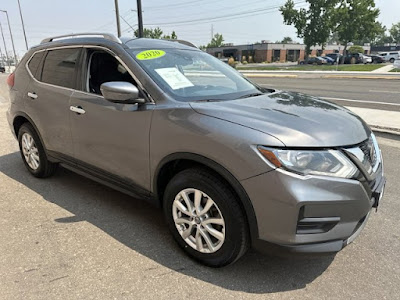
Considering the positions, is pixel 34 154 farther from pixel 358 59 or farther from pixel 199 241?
pixel 358 59

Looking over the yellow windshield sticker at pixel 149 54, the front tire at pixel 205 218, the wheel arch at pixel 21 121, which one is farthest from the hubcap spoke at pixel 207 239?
the wheel arch at pixel 21 121

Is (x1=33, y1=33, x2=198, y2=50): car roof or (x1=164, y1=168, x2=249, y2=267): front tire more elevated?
(x1=33, y1=33, x2=198, y2=50): car roof

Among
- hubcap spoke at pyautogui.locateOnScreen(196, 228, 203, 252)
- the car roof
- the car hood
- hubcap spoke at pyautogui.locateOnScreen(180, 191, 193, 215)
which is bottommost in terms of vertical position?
hubcap spoke at pyautogui.locateOnScreen(196, 228, 203, 252)

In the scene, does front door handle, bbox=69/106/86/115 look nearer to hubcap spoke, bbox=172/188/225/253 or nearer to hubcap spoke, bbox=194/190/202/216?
hubcap spoke, bbox=172/188/225/253

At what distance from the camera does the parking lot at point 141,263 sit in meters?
2.41

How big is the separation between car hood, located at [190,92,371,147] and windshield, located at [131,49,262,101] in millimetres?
252

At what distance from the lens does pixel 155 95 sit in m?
2.81

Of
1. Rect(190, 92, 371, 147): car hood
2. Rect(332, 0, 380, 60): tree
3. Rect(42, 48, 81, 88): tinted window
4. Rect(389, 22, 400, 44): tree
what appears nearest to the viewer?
Rect(190, 92, 371, 147): car hood

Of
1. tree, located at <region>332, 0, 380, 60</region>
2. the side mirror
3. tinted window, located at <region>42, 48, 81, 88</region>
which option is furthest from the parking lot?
tree, located at <region>332, 0, 380, 60</region>

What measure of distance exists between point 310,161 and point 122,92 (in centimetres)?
153

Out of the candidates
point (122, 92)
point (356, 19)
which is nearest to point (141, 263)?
point (122, 92)

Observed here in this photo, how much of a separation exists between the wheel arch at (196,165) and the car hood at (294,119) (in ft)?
1.12

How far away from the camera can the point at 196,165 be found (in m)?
2.61

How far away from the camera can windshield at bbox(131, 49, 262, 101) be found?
2924 mm
